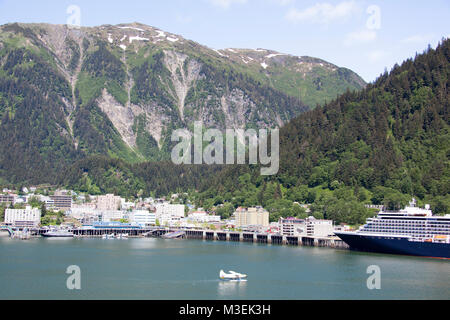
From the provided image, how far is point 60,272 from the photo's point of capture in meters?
86.4

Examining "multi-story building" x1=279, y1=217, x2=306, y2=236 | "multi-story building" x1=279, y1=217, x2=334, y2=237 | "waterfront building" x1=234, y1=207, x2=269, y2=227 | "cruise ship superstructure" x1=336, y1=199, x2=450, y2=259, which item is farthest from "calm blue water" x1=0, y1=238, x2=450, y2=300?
"waterfront building" x1=234, y1=207, x2=269, y2=227

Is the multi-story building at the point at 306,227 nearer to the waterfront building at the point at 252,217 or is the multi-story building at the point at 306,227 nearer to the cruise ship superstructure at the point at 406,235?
the waterfront building at the point at 252,217

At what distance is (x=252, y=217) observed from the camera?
18338 centimetres

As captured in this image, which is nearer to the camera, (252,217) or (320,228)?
(320,228)

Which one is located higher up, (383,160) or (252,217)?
(383,160)

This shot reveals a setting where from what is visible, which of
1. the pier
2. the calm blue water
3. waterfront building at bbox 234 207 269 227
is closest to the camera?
the calm blue water

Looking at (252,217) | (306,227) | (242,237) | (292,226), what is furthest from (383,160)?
(242,237)

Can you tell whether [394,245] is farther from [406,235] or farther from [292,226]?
[292,226]

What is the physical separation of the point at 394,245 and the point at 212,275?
144 ft

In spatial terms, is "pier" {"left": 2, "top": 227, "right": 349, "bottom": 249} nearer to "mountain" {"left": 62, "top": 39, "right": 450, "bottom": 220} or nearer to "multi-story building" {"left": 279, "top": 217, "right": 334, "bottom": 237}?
"multi-story building" {"left": 279, "top": 217, "right": 334, "bottom": 237}

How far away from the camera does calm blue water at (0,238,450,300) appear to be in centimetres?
7088

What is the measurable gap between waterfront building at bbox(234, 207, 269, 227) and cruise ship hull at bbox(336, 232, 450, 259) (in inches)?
2149
